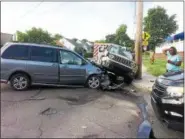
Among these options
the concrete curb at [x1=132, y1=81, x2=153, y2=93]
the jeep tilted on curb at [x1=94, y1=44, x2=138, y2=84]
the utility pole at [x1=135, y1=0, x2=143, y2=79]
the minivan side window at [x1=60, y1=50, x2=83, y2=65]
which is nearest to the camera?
the minivan side window at [x1=60, y1=50, x2=83, y2=65]

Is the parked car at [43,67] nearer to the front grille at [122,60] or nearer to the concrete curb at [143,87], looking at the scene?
the front grille at [122,60]

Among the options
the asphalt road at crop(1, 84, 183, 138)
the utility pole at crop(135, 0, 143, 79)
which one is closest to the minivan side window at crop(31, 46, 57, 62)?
the asphalt road at crop(1, 84, 183, 138)

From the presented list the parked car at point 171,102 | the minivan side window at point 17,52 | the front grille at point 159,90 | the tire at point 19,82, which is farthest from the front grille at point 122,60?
the parked car at point 171,102

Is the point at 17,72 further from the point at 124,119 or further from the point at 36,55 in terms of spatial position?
the point at 124,119

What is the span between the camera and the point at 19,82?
356 inches

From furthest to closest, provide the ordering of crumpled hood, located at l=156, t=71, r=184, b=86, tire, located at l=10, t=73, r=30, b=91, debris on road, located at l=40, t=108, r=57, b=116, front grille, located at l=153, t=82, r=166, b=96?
tire, located at l=10, t=73, r=30, b=91
debris on road, located at l=40, t=108, r=57, b=116
front grille, located at l=153, t=82, r=166, b=96
crumpled hood, located at l=156, t=71, r=184, b=86

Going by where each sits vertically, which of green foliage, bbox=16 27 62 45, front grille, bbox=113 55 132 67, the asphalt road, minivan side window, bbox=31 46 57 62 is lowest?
the asphalt road

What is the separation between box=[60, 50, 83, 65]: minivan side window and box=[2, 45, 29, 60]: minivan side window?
4.05 feet

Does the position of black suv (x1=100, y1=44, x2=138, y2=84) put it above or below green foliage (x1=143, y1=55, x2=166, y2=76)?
above

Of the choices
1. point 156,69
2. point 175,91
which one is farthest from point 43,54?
point 156,69

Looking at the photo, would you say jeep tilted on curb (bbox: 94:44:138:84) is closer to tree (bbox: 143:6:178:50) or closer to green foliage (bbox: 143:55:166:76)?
green foliage (bbox: 143:55:166:76)

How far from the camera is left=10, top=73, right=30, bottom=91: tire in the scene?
29.6 feet

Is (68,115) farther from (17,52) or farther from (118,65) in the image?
(118,65)

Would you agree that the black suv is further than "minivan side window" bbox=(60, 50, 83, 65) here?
Yes
